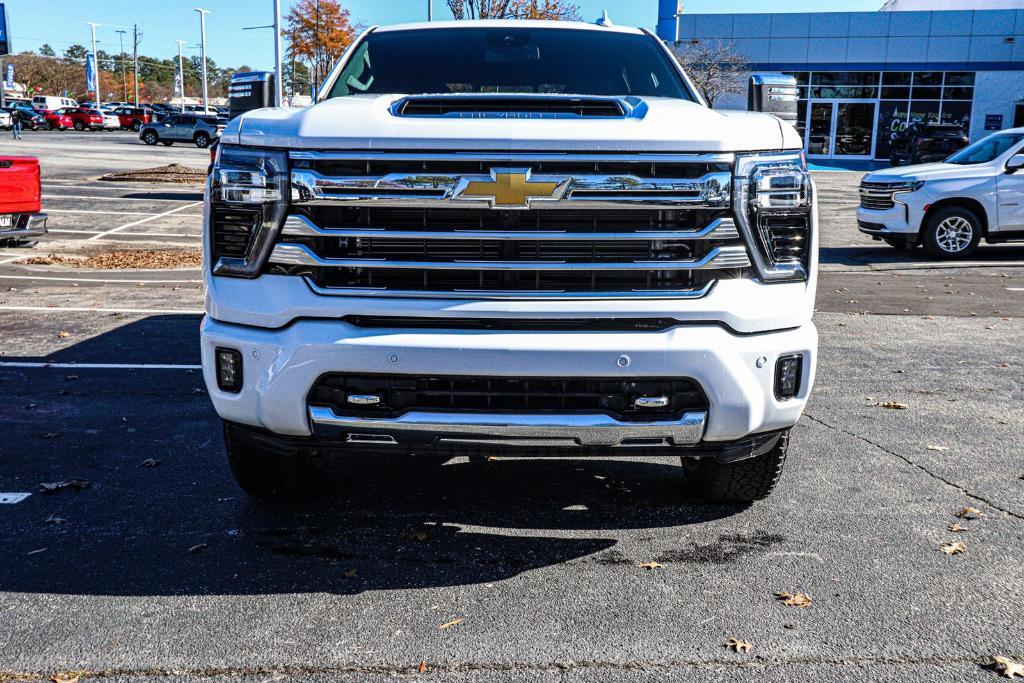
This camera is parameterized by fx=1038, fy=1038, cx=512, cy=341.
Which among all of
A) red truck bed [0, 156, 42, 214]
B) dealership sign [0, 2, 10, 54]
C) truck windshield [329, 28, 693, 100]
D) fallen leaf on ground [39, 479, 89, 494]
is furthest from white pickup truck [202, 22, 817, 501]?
dealership sign [0, 2, 10, 54]

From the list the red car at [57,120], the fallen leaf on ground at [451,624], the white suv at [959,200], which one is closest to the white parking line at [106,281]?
the fallen leaf on ground at [451,624]

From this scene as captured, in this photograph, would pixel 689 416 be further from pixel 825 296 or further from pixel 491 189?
pixel 825 296

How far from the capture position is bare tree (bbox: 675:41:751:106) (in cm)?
4075

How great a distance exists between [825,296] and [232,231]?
28.5 feet

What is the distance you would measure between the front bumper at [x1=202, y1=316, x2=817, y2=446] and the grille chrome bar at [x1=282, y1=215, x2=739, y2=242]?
309mm

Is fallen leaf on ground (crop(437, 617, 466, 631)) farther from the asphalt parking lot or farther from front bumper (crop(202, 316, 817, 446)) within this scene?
front bumper (crop(202, 316, 817, 446))

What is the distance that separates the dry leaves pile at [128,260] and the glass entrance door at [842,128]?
118ft

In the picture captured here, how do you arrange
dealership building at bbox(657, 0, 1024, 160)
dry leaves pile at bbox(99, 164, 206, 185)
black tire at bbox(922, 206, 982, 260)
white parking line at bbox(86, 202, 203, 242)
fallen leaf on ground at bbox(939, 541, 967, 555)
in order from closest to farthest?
fallen leaf on ground at bbox(939, 541, 967, 555)
black tire at bbox(922, 206, 982, 260)
white parking line at bbox(86, 202, 203, 242)
dry leaves pile at bbox(99, 164, 206, 185)
dealership building at bbox(657, 0, 1024, 160)

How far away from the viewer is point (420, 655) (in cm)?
313

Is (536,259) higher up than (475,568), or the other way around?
(536,259)

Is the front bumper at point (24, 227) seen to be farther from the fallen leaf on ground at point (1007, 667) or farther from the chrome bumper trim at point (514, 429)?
the fallen leaf on ground at point (1007, 667)

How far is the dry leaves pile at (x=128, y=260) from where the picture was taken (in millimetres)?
13070

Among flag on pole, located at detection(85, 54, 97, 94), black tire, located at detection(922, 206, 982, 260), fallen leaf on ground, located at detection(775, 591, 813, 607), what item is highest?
flag on pole, located at detection(85, 54, 97, 94)

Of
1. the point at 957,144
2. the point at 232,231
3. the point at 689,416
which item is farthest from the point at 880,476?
the point at 957,144
